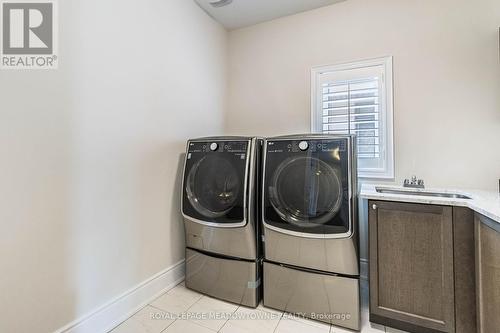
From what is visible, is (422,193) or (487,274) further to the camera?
(422,193)

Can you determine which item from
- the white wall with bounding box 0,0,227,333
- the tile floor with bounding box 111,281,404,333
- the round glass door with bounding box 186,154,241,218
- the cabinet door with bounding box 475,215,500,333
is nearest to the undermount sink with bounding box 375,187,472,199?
the cabinet door with bounding box 475,215,500,333

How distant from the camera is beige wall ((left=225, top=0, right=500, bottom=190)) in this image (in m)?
1.83

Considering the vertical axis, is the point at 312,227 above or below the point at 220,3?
below

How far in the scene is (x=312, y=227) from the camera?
1.60m

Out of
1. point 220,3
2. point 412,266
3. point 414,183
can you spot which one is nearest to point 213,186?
point 412,266

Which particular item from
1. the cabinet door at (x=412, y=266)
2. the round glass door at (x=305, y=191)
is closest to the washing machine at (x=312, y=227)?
the round glass door at (x=305, y=191)

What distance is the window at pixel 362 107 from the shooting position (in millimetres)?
2123

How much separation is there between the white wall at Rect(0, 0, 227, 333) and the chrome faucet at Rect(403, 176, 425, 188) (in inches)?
76.3

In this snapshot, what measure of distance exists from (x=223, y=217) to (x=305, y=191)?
64 centimetres

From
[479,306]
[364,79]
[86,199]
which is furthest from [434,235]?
[86,199]

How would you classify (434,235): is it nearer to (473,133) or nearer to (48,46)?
(473,133)

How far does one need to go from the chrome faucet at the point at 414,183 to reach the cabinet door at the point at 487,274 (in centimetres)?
66

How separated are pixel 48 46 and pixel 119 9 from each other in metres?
0.56

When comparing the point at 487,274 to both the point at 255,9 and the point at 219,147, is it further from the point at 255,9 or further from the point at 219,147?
the point at 255,9
